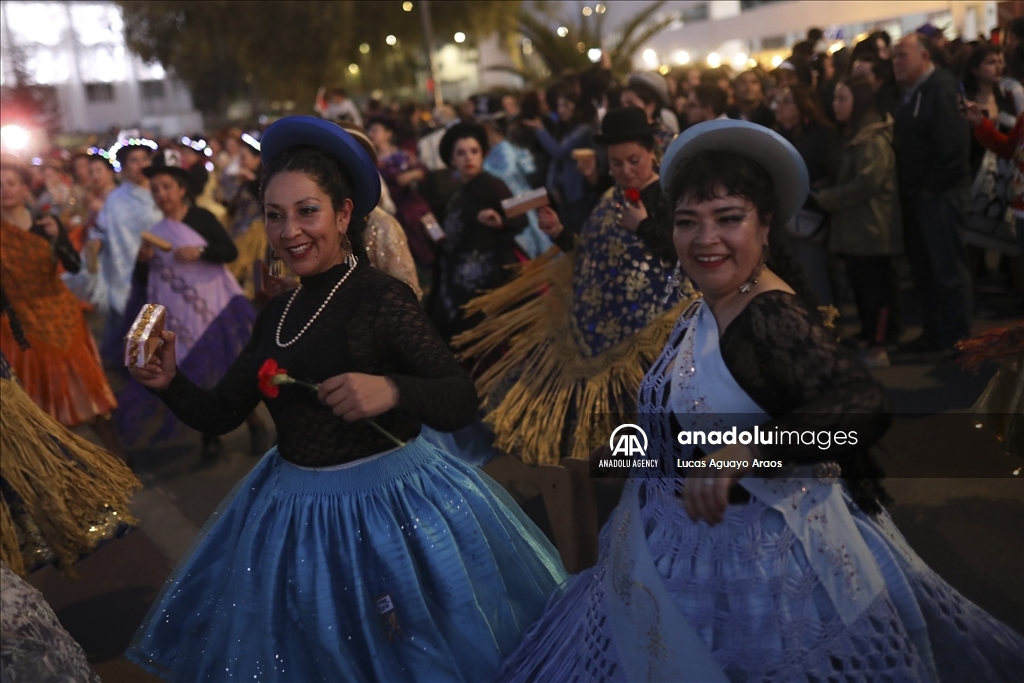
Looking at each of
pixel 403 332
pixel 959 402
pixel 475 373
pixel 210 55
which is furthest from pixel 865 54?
pixel 210 55

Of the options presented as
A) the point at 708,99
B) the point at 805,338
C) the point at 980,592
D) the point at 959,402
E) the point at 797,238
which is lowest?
the point at 980,592

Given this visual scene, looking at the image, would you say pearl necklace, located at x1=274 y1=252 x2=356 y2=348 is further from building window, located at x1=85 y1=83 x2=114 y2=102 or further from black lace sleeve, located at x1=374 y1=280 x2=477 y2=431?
building window, located at x1=85 y1=83 x2=114 y2=102

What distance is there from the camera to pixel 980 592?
13.2 ft

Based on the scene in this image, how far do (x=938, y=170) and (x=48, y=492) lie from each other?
19.1ft

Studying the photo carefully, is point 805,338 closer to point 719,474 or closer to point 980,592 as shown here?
point 719,474

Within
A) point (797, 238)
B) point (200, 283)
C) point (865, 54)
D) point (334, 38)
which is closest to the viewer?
point (200, 283)

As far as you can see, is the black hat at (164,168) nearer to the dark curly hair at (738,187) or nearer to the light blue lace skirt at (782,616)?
the dark curly hair at (738,187)

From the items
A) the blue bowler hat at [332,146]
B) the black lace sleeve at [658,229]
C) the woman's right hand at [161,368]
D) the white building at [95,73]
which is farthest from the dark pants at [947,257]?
the white building at [95,73]

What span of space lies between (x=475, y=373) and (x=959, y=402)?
290 centimetres

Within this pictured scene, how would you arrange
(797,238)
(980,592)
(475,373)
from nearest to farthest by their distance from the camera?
(980,592) → (475,373) → (797,238)

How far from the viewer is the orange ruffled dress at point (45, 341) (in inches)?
239

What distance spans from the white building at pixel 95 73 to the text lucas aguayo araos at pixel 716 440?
6347 cm

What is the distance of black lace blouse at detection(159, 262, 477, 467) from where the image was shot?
3.02 m

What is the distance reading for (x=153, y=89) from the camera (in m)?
70.8
